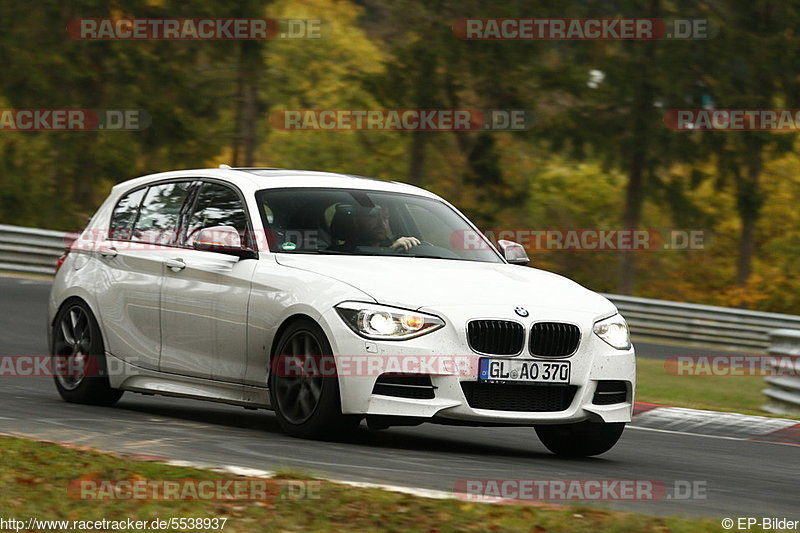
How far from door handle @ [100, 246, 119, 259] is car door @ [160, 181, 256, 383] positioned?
2.52 feet

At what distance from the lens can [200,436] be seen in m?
8.56

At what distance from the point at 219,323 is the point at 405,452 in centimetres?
161

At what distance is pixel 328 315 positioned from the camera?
8266 millimetres

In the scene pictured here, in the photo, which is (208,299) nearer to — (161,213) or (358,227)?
(358,227)

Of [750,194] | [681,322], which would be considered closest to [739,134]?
[750,194]

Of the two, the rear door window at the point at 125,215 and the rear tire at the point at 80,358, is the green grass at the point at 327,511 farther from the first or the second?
the rear door window at the point at 125,215

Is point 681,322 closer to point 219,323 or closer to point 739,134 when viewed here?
point 739,134

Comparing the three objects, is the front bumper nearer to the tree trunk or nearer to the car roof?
the car roof

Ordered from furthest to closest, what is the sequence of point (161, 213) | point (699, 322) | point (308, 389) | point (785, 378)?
point (699, 322) → point (785, 378) → point (161, 213) → point (308, 389)

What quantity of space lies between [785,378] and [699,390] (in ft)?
9.65

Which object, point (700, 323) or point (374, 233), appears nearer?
point (374, 233)

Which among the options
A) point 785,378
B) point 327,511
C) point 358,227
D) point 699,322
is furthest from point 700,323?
point 327,511

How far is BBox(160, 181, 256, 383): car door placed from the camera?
909cm

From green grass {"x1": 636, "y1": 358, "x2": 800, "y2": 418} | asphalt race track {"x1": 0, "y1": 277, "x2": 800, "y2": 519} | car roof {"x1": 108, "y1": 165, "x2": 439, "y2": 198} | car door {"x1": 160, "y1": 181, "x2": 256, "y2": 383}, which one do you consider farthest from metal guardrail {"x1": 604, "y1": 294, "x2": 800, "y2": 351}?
car door {"x1": 160, "y1": 181, "x2": 256, "y2": 383}
